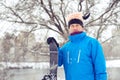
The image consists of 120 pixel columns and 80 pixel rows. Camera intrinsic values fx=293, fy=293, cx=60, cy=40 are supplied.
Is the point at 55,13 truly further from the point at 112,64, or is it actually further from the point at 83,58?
the point at 83,58

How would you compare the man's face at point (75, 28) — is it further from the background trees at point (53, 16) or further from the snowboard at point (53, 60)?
the background trees at point (53, 16)

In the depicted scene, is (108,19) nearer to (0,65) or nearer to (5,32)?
(5,32)

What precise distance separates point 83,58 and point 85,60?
→ 2 centimetres

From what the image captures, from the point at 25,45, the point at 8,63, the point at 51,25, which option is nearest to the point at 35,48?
the point at 25,45

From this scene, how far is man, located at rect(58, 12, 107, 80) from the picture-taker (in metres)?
2.26

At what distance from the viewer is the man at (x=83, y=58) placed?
2.26m

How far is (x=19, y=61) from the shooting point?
6.54 metres

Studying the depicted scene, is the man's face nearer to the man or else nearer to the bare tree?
the man

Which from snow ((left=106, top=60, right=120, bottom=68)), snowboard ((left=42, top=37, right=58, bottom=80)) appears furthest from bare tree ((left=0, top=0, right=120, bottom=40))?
snowboard ((left=42, top=37, right=58, bottom=80))

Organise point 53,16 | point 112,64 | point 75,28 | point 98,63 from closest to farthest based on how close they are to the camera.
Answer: point 98,63
point 75,28
point 53,16
point 112,64

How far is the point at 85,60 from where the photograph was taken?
229 centimetres

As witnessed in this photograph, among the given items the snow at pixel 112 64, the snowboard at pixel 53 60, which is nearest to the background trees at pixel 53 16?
the snow at pixel 112 64

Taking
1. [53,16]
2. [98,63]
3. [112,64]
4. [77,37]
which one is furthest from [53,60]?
[112,64]

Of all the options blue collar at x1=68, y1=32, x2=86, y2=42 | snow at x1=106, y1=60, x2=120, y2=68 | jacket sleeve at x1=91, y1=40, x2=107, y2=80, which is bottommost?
jacket sleeve at x1=91, y1=40, x2=107, y2=80
